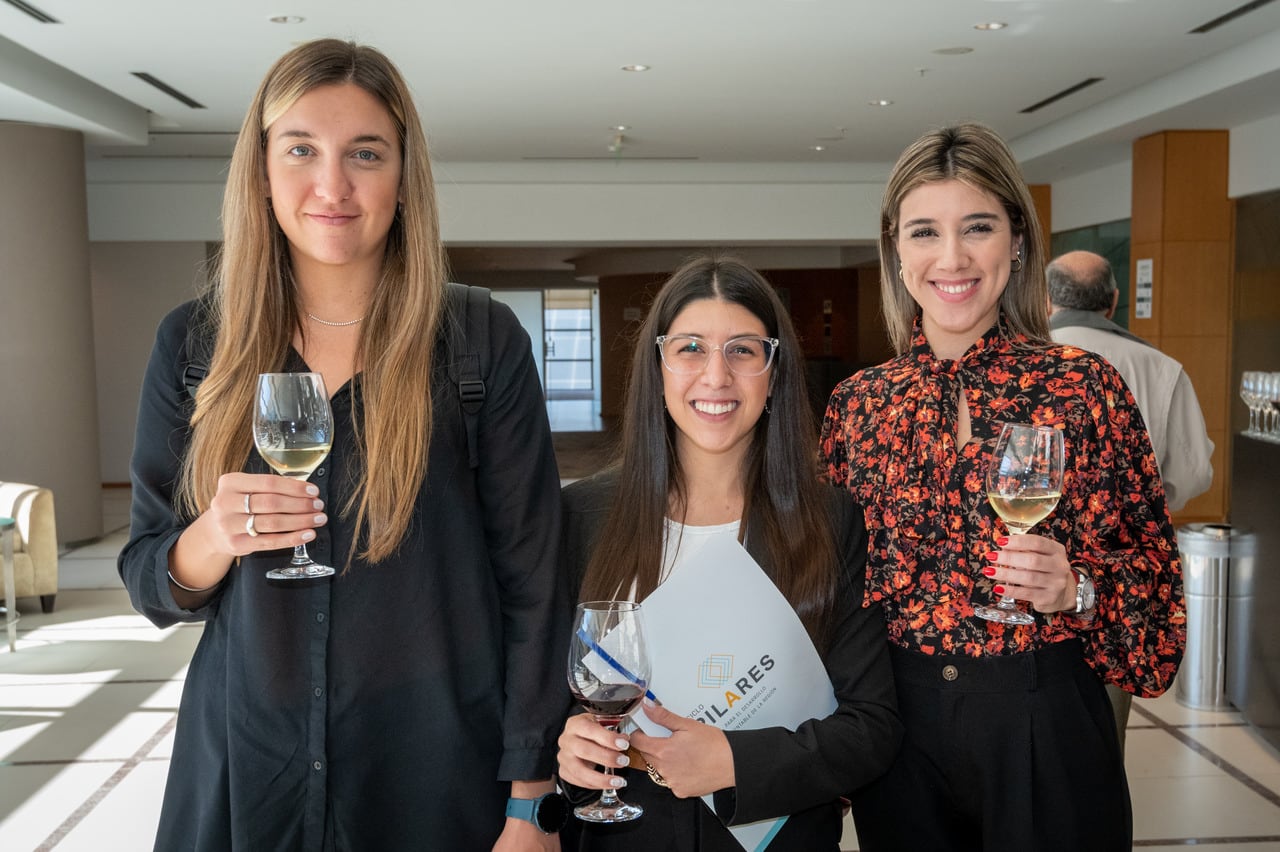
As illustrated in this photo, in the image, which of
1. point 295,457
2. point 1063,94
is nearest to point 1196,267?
point 1063,94

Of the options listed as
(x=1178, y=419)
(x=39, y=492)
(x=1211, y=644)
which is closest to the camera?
(x=1178, y=419)

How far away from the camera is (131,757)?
4.70 metres

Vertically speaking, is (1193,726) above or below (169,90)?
below

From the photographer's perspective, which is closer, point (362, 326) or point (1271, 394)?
point (362, 326)

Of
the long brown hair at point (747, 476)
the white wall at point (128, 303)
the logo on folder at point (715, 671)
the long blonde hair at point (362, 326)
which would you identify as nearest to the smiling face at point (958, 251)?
the long brown hair at point (747, 476)

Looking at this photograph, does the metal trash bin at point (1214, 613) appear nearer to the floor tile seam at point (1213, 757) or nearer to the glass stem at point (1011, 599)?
the floor tile seam at point (1213, 757)

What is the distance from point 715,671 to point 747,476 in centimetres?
38

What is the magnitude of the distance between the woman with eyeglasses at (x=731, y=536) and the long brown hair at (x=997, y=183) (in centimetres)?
41

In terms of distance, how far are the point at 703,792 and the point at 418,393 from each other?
Result: 0.71 m

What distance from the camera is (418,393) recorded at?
1.60 metres

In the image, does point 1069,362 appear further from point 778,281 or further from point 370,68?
point 778,281

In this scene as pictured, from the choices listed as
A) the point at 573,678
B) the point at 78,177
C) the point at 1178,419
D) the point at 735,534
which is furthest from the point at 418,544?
the point at 78,177

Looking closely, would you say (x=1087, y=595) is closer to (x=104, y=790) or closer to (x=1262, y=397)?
(x=1262, y=397)

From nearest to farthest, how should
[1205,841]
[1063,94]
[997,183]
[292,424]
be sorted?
[292,424] < [997,183] < [1205,841] < [1063,94]
